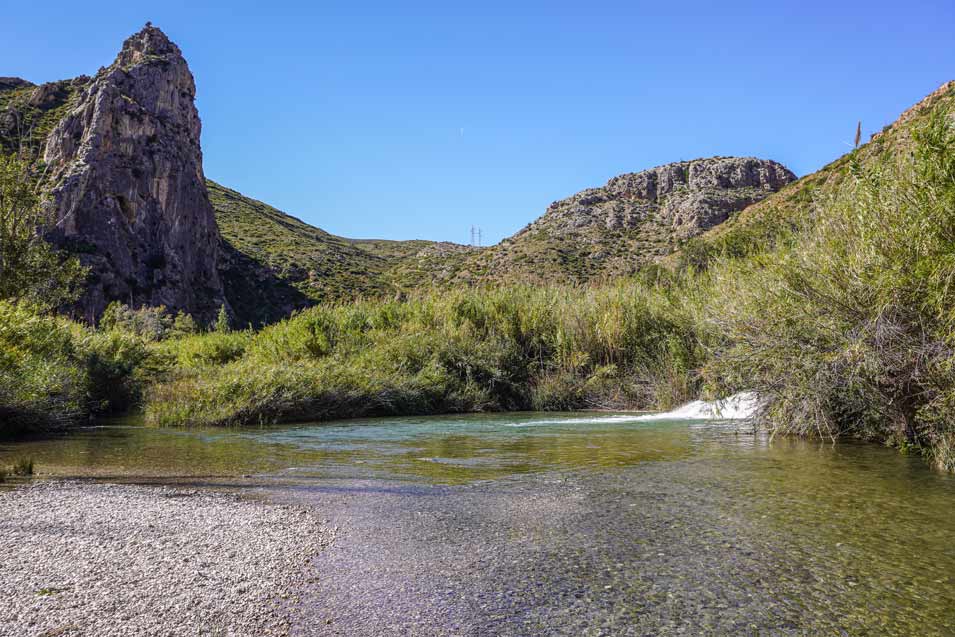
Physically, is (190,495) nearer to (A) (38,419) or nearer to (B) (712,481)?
(B) (712,481)

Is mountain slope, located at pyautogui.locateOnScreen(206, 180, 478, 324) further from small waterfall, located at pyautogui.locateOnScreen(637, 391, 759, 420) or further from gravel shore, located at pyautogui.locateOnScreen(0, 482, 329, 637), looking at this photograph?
gravel shore, located at pyautogui.locateOnScreen(0, 482, 329, 637)

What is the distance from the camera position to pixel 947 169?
7.33m

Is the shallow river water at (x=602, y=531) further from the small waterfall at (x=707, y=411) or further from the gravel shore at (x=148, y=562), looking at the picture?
the small waterfall at (x=707, y=411)

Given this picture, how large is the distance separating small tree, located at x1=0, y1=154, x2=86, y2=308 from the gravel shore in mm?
13875

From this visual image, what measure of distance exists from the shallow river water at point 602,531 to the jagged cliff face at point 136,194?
54.1m

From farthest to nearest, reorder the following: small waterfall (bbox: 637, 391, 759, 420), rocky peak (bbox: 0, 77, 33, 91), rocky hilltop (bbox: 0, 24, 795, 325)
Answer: rocky peak (bbox: 0, 77, 33, 91) < rocky hilltop (bbox: 0, 24, 795, 325) < small waterfall (bbox: 637, 391, 759, 420)

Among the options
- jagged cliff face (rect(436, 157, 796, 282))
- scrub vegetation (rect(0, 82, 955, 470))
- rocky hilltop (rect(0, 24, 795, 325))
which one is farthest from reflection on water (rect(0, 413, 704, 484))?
rocky hilltop (rect(0, 24, 795, 325))

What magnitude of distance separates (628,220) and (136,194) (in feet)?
173

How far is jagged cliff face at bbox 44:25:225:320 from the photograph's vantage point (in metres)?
59.4

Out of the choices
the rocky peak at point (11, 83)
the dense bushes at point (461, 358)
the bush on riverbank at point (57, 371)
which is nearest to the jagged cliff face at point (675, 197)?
the dense bushes at point (461, 358)

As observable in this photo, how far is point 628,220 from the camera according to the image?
78000 mm

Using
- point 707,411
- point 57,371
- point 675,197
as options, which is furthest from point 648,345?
point 675,197

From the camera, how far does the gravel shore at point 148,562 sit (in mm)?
3627

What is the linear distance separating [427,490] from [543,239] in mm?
68884
